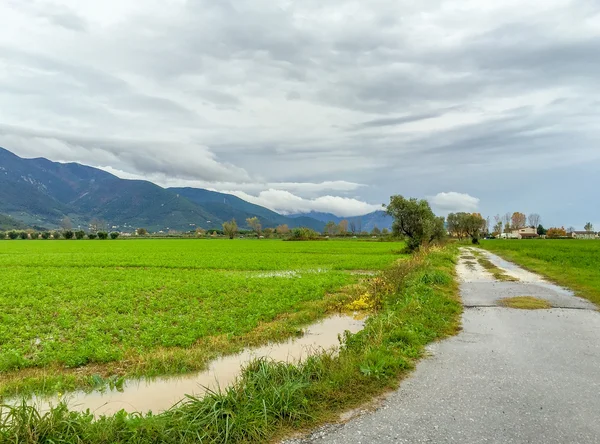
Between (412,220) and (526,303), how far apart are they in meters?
36.4

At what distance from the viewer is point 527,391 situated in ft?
21.8

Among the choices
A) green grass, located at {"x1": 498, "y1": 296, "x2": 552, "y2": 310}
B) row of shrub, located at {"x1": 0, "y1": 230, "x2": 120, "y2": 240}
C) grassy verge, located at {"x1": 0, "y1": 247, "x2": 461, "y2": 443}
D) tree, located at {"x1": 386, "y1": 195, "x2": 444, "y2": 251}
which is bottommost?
row of shrub, located at {"x1": 0, "y1": 230, "x2": 120, "y2": 240}

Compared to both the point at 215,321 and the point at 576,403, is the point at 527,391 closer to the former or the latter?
the point at 576,403

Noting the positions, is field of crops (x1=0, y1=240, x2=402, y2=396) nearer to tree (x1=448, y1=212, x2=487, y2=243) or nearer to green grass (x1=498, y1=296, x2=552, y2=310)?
green grass (x1=498, y1=296, x2=552, y2=310)

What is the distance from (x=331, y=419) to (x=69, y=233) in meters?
147

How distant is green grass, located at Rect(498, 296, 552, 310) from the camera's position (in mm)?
14141

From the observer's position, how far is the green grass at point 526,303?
1414 centimetres

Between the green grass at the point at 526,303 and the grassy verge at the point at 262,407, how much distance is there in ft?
23.0

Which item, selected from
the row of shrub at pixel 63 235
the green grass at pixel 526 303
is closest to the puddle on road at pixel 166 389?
the green grass at pixel 526 303

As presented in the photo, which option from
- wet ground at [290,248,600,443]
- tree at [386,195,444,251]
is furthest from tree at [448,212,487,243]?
wet ground at [290,248,600,443]

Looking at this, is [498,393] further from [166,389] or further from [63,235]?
[63,235]

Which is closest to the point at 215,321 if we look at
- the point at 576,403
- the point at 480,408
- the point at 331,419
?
the point at 331,419

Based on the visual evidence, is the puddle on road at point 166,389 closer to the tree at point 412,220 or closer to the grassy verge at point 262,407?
the grassy verge at point 262,407

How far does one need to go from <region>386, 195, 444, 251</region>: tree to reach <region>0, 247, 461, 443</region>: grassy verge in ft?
139
